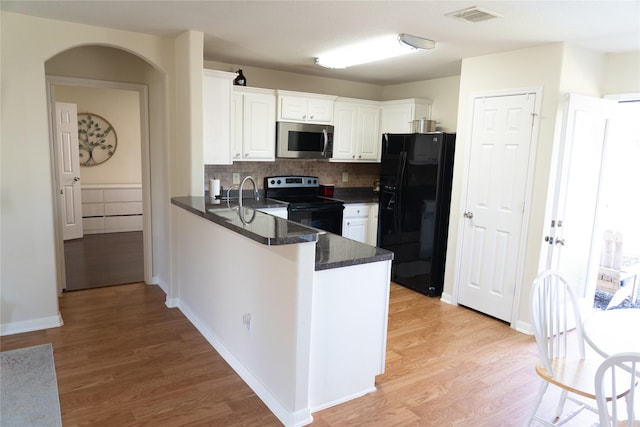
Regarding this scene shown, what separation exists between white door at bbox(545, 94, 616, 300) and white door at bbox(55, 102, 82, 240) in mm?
6222

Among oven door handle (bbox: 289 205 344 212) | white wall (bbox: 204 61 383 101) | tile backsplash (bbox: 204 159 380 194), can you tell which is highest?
white wall (bbox: 204 61 383 101)

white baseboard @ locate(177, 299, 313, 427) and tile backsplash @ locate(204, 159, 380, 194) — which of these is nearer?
white baseboard @ locate(177, 299, 313, 427)

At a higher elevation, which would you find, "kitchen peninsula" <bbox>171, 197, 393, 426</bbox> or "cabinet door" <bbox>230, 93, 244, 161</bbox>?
"cabinet door" <bbox>230, 93, 244, 161</bbox>

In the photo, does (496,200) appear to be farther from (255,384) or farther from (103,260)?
(103,260)

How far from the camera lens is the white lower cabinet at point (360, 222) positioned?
497 centimetres

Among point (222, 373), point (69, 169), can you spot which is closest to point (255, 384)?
point (222, 373)

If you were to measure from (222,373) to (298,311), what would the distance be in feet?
3.21

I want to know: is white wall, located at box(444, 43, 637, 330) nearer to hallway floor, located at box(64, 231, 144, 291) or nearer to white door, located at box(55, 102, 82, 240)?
hallway floor, located at box(64, 231, 144, 291)

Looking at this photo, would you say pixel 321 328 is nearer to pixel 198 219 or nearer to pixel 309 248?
pixel 309 248

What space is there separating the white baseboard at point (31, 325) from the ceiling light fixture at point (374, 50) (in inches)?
128

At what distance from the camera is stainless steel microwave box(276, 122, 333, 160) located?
4655mm

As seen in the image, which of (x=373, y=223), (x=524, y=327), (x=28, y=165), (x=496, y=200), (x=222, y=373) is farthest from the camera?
(x=373, y=223)

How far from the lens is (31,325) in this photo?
3322 millimetres

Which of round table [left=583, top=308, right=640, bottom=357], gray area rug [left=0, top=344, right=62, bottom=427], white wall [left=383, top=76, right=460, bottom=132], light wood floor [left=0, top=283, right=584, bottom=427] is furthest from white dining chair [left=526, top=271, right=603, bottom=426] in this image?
white wall [left=383, top=76, right=460, bottom=132]
